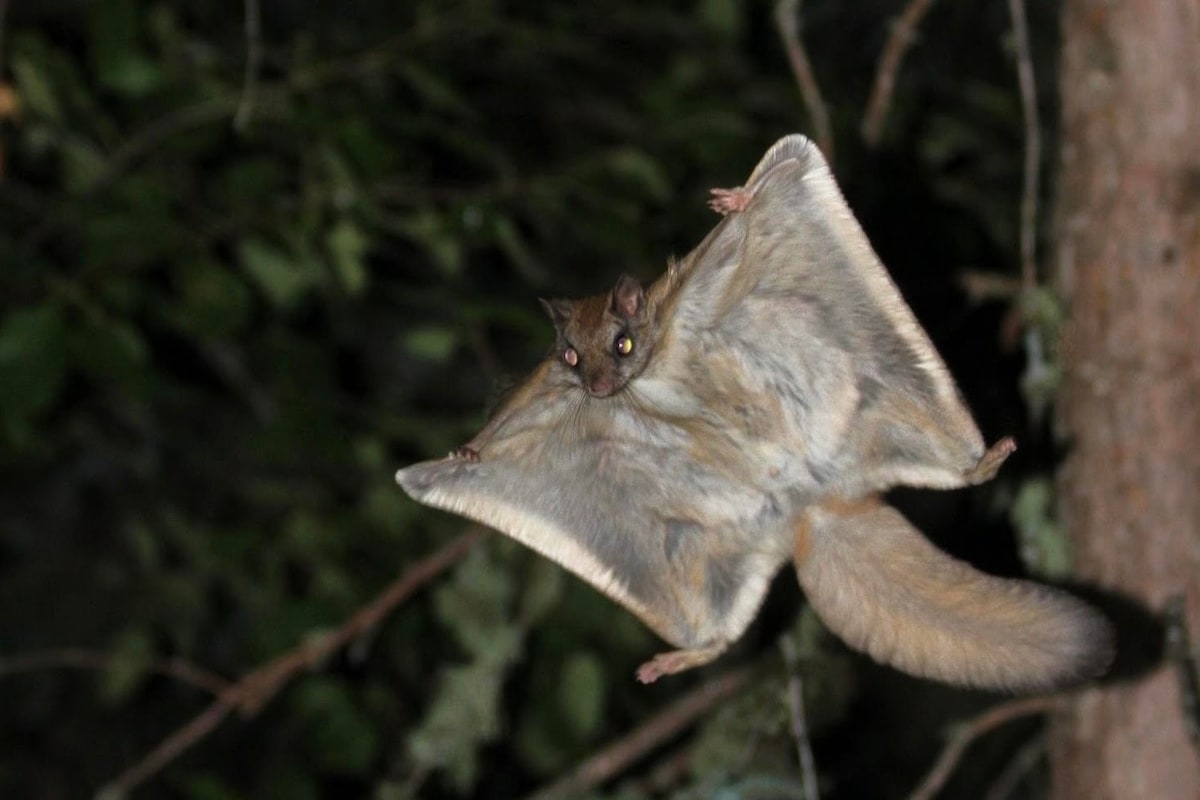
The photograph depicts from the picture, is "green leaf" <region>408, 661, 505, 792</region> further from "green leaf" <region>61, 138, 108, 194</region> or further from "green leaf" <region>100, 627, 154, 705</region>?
"green leaf" <region>61, 138, 108, 194</region>

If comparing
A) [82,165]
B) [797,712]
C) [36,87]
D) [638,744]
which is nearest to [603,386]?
[797,712]

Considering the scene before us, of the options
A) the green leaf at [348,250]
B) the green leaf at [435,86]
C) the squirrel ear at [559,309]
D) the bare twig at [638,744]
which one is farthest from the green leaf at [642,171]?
the squirrel ear at [559,309]

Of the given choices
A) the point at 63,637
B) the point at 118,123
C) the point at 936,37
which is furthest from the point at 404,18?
the point at 63,637

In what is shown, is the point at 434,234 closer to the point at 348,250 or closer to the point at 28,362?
the point at 348,250

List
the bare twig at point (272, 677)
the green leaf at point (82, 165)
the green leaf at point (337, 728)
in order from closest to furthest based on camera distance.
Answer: the bare twig at point (272, 677) < the green leaf at point (82, 165) < the green leaf at point (337, 728)

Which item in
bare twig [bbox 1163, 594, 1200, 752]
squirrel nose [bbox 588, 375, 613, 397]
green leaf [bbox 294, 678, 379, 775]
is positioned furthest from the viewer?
green leaf [bbox 294, 678, 379, 775]

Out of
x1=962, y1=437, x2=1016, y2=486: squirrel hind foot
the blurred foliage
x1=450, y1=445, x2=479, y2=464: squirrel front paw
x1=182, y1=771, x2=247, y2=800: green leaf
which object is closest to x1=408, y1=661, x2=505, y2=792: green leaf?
the blurred foliage

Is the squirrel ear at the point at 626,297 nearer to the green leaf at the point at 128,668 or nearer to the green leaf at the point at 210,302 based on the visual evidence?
the green leaf at the point at 210,302
